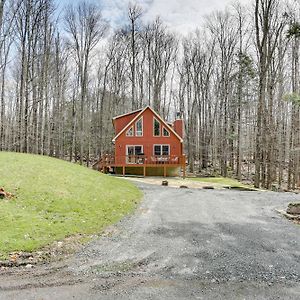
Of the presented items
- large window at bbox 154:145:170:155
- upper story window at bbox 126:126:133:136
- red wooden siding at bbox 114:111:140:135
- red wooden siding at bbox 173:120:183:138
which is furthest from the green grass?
red wooden siding at bbox 173:120:183:138

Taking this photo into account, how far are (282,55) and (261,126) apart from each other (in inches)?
404

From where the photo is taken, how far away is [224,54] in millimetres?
33562

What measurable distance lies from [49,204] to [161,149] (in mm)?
18332

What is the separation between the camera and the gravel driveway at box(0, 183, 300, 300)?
495cm

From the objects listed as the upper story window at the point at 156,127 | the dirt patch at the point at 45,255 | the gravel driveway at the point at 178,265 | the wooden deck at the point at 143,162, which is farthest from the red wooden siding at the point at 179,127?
the dirt patch at the point at 45,255

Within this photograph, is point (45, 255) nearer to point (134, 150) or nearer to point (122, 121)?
point (134, 150)

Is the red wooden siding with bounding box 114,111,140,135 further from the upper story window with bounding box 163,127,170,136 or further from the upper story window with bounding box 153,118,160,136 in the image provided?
the upper story window with bounding box 163,127,170,136

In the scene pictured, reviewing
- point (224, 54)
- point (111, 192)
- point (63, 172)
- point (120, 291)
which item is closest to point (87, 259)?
point (120, 291)

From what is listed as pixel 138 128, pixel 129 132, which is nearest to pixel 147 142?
pixel 138 128

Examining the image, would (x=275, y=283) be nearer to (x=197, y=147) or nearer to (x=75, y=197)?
(x=75, y=197)

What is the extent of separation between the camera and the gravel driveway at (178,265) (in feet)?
16.2

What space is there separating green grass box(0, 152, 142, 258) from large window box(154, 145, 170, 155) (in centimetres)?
1272

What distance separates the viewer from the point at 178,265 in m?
6.09

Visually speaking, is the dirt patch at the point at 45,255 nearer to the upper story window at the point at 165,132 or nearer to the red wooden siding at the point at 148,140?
the red wooden siding at the point at 148,140
